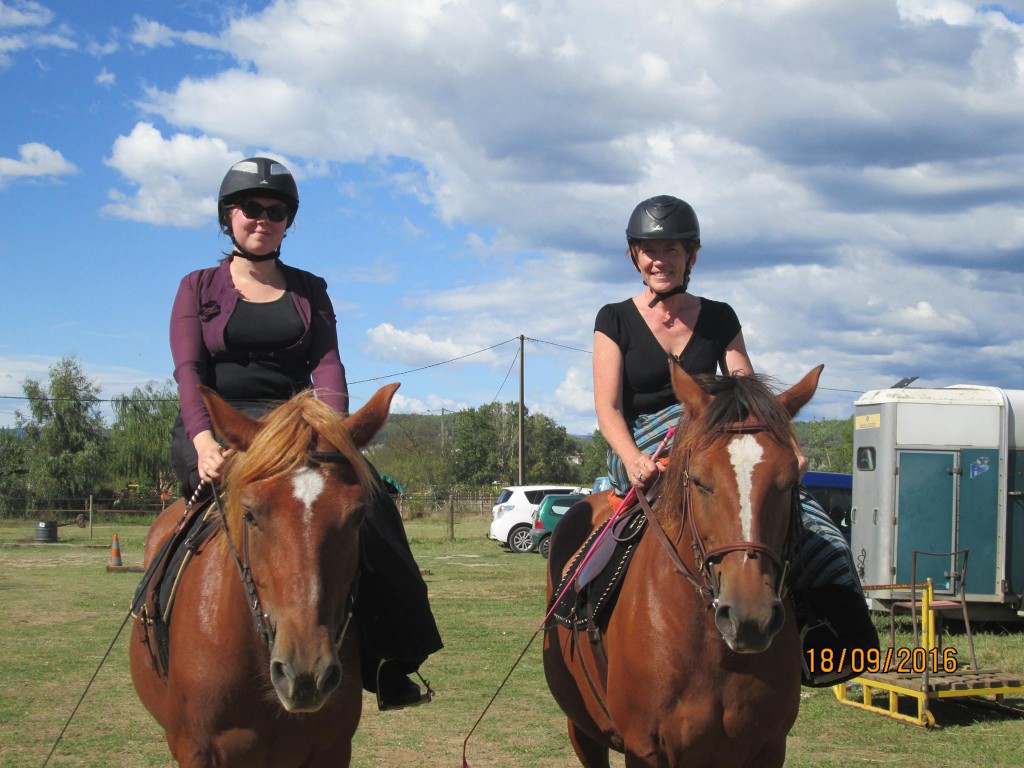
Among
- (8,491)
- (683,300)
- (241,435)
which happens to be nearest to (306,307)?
(241,435)

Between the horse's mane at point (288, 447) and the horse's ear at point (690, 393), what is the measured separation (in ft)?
4.10

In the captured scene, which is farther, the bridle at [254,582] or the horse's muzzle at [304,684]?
the bridle at [254,582]

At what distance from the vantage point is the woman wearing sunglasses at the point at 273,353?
12.9 ft

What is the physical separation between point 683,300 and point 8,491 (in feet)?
180

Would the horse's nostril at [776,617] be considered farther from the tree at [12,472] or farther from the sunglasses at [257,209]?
the tree at [12,472]

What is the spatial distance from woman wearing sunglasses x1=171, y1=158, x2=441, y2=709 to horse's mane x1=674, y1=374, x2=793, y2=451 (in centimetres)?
126

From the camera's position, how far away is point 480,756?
7336mm

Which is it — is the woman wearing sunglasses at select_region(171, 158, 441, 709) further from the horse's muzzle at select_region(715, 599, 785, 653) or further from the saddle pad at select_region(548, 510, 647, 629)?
the horse's muzzle at select_region(715, 599, 785, 653)

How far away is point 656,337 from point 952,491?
1045 cm

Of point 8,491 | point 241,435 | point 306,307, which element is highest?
point 306,307

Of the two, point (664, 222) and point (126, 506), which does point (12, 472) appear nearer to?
point (126, 506)

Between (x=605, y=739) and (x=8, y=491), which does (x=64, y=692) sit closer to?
(x=605, y=739)

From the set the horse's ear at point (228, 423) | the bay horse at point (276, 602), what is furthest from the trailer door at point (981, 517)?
the horse's ear at point (228, 423)

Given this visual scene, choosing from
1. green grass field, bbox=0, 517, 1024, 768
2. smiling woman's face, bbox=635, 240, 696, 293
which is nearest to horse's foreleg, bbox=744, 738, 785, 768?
smiling woman's face, bbox=635, 240, 696, 293
